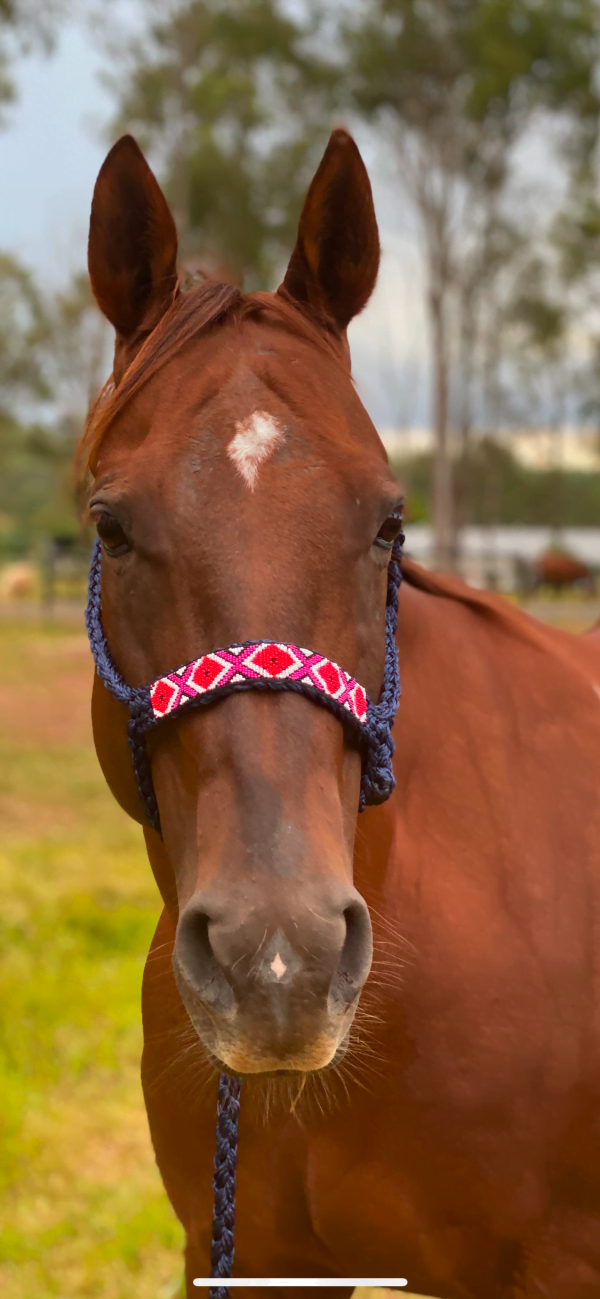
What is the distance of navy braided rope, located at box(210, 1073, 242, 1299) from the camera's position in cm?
185

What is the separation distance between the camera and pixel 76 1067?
4.58 meters

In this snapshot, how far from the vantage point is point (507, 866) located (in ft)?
6.59

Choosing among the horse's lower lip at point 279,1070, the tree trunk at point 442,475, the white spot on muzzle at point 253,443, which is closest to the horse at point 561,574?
the tree trunk at point 442,475

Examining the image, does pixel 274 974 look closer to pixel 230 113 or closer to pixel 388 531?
pixel 388 531

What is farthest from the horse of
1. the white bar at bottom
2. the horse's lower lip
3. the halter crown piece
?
the horse's lower lip

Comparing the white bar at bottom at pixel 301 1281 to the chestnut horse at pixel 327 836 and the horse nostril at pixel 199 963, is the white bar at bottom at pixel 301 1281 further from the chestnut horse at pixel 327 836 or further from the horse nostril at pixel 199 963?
the horse nostril at pixel 199 963

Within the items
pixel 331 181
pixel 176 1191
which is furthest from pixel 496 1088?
pixel 331 181

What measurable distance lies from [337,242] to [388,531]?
0.61m

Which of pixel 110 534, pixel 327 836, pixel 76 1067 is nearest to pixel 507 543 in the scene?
pixel 76 1067

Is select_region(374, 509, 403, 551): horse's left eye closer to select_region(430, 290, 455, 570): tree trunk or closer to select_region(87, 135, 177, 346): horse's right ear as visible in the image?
select_region(87, 135, 177, 346): horse's right ear

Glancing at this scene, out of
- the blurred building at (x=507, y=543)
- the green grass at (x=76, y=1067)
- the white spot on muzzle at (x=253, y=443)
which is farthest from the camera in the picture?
the blurred building at (x=507, y=543)

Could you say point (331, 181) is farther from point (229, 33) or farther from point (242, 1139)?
point (229, 33)

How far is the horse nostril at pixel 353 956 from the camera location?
1361mm

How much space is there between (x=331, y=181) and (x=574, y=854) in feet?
4.50
